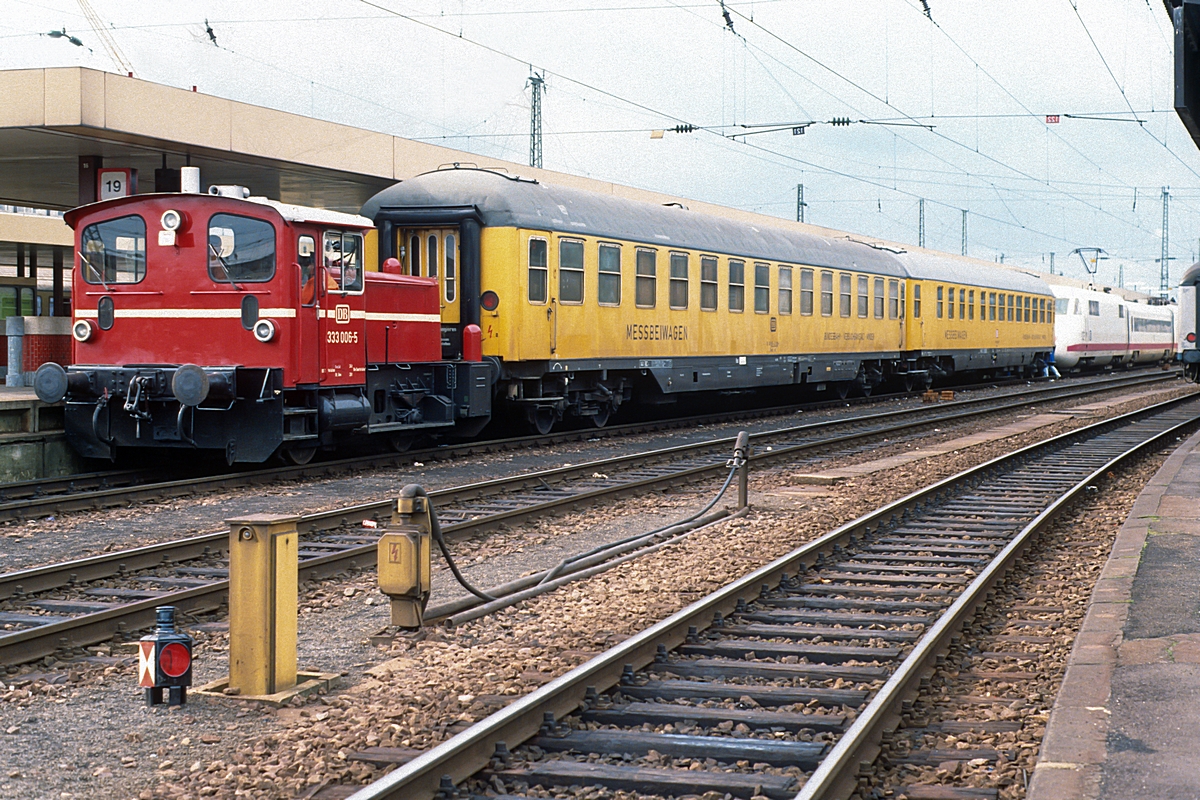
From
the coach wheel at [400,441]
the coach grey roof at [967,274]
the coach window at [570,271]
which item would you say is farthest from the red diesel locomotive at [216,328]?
the coach grey roof at [967,274]

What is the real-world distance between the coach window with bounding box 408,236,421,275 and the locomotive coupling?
10637mm

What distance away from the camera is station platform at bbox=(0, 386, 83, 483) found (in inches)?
555

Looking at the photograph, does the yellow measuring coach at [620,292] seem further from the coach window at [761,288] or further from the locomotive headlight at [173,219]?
the locomotive headlight at [173,219]

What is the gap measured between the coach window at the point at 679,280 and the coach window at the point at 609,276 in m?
1.73

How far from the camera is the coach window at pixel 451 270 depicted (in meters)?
17.4

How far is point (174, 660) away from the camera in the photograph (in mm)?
5836

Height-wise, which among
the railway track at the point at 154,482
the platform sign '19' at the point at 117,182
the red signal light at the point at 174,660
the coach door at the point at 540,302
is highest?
the platform sign '19' at the point at 117,182

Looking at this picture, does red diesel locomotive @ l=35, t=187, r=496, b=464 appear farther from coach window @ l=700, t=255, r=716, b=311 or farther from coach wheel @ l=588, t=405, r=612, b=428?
coach window @ l=700, t=255, r=716, b=311

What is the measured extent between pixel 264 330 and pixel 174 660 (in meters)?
7.92

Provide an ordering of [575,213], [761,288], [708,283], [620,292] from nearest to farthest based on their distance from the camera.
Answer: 1. [575,213]
2. [620,292]
3. [708,283]
4. [761,288]

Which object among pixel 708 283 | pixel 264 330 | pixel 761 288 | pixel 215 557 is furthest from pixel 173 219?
pixel 761 288

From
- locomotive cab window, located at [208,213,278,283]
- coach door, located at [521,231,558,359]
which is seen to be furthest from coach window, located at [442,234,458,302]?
locomotive cab window, located at [208,213,278,283]

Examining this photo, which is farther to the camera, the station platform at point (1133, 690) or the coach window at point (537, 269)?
the coach window at point (537, 269)

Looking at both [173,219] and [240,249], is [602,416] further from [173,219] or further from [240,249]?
[173,219]
